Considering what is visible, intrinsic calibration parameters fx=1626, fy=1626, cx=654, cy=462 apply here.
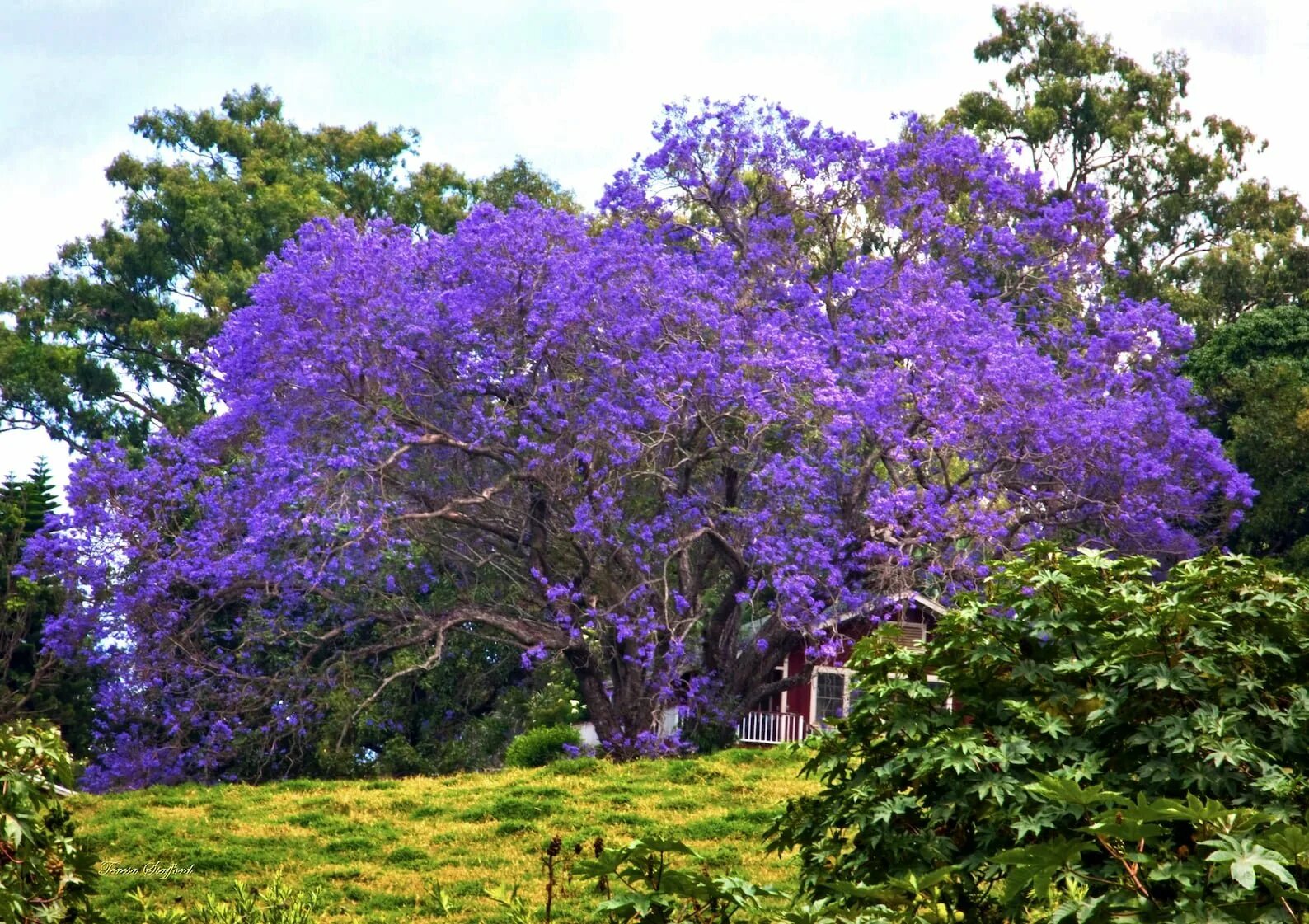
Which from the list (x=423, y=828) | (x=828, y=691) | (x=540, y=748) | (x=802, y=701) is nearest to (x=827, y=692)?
(x=828, y=691)

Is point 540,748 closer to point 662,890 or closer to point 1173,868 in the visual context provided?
point 662,890

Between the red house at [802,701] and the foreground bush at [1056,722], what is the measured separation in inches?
822

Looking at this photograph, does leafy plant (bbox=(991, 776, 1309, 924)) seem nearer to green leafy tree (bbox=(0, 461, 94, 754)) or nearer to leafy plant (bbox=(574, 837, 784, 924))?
leafy plant (bbox=(574, 837, 784, 924))

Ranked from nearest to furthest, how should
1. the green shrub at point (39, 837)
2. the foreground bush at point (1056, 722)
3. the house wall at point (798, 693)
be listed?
the green shrub at point (39, 837)
the foreground bush at point (1056, 722)
the house wall at point (798, 693)

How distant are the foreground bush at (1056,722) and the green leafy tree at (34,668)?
2271cm

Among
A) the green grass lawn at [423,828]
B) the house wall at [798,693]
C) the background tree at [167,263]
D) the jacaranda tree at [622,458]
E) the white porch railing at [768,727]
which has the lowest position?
the green grass lawn at [423,828]

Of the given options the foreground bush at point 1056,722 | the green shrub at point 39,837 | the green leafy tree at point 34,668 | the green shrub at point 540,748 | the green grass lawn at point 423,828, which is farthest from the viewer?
the green leafy tree at point 34,668

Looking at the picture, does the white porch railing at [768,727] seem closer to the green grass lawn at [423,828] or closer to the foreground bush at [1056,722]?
the green grass lawn at [423,828]

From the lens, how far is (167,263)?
150 feet

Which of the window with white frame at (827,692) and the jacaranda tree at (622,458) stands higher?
the jacaranda tree at (622,458)

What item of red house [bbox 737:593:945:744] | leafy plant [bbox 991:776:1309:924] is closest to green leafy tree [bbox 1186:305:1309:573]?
red house [bbox 737:593:945:744]

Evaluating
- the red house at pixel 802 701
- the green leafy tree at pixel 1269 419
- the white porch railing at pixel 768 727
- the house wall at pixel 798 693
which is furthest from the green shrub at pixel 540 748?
the green leafy tree at pixel 1269 419

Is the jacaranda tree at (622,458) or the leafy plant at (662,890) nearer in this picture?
the leafy plant at (662,890)

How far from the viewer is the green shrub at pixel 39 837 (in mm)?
7336
